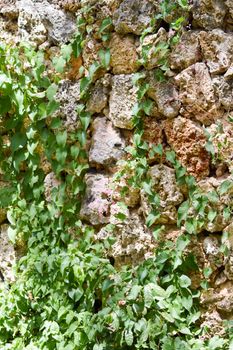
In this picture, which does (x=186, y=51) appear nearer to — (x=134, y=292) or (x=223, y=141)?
(x=223, y=141)

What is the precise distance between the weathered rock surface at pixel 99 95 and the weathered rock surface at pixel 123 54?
0.19 feet

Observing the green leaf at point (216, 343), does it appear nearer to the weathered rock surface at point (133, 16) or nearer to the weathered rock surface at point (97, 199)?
the weathered rock surface at point (97, 199)

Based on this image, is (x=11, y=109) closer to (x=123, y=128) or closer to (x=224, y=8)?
(x=123, y=128)

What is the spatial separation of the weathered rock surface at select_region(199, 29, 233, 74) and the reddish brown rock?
0.73 ft

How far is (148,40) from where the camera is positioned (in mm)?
2297

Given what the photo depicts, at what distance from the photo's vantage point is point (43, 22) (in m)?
2.56

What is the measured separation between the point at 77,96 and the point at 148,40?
1.33 ft

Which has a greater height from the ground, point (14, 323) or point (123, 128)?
point (123, 128)

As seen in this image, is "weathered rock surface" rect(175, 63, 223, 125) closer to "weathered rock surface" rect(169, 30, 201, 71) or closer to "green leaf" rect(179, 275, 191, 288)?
"weathered rock surface" rect(169, 30, 201, 71)

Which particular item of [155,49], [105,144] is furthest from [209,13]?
[105,144]

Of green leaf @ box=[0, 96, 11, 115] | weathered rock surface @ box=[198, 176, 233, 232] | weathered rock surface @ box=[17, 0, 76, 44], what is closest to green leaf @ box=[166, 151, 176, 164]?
weathered rock surface @ box=[198, 176, 233, 232]

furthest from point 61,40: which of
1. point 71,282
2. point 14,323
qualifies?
point 14,323

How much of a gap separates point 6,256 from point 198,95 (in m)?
1.23

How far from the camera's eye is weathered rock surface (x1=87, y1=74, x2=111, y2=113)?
Result: 95.9 inches
